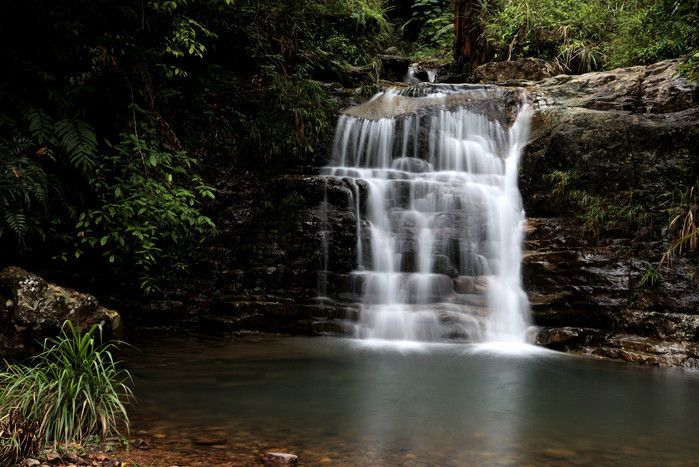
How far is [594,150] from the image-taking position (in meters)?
8.32

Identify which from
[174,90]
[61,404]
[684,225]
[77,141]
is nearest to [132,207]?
[77,141]

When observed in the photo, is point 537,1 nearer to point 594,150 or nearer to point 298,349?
point 594,150

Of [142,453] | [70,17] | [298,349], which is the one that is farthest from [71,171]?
[142,453]

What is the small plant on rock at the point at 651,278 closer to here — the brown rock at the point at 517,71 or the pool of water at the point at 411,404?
the pool of water at the point at 411,404

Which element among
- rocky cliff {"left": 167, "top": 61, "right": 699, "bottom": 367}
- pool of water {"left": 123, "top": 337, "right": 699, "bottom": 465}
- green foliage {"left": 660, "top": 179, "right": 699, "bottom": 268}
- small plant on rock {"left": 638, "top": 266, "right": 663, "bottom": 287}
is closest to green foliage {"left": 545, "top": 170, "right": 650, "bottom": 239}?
rocky cliff {"left": 167, "top": 61, "right": 699, "bottom": 367}

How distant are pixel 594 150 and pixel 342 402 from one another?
6223mm

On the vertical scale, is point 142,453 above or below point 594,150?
below

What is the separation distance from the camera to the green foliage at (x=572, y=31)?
10.9 meters

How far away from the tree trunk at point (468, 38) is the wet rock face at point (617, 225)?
4.61 metres

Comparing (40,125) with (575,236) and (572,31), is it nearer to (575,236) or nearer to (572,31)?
(575,236)

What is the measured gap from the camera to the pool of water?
356 cm

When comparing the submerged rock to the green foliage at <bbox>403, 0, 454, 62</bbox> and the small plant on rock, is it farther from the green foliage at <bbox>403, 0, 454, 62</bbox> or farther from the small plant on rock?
the green foliage at <bbox>403, 0, 454, 62</bbox>

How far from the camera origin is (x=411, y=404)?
4.66 metres

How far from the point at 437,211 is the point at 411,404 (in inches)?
180
